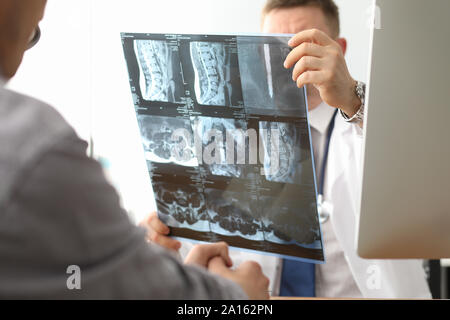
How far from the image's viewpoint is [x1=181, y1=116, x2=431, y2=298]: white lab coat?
1.10 meters

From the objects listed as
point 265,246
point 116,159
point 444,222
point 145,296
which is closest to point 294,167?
point 265,246

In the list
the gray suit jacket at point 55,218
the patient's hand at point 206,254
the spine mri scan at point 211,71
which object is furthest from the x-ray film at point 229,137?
the gray suit jacket at point 55,218

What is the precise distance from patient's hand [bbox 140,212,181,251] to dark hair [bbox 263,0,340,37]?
67cm

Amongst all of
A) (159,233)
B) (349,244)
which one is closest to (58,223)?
(159,233)

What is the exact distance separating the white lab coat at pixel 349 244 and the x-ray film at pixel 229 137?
0.72 feet

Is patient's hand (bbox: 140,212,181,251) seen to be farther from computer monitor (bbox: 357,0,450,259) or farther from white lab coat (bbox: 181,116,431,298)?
computer monitor (bbox: 357,0,450,259)

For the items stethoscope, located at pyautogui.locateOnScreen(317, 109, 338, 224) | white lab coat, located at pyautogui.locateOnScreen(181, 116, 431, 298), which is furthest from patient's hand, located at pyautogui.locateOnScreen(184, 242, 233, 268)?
stethoscope, located at pyautogui.locateOnScreen(317, 109, 338, 224)

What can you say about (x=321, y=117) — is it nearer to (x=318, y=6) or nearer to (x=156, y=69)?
(x=318, y=6)

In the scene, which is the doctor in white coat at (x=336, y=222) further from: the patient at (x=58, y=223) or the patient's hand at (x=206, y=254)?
the patient at (x=58, y=223)

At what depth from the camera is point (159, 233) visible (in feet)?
3.21

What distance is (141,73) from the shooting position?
0.89 meters

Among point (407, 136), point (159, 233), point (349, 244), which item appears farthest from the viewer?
point (349, 244)

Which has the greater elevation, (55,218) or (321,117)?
(321,117)

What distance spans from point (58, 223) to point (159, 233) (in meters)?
0.68
